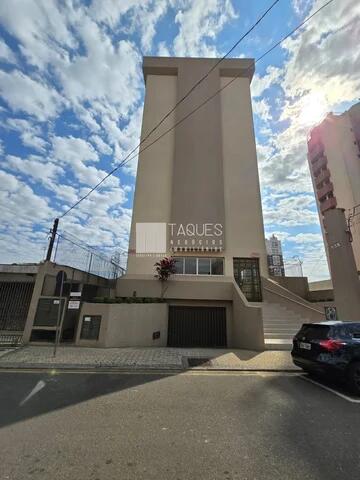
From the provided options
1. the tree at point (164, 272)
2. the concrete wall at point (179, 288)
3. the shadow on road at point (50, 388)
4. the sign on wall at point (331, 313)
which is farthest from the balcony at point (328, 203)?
the shadow on road at point (50, 388)

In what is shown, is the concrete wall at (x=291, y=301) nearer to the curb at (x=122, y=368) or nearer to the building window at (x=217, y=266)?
the building window at (x=217, y=266)

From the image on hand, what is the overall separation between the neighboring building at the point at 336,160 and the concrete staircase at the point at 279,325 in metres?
25.8

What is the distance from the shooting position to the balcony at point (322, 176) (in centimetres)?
3838

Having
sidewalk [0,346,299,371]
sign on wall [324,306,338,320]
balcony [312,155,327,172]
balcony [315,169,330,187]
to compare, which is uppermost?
balcony [312,155,327,172]

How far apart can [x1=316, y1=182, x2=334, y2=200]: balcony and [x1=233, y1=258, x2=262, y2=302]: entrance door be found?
30.4 m

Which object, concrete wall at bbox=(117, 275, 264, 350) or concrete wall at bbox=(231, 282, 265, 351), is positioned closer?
concrete wall at bbox=(231, 282, 265, 351)

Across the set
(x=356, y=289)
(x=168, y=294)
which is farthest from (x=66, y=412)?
(x=356, y=289)

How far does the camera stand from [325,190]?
3831 centimetres

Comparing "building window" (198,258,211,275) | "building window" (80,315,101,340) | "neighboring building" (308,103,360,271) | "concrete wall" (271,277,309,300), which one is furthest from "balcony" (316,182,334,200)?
"building window" (80,315,101,340)

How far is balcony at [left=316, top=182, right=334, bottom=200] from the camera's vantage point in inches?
1476

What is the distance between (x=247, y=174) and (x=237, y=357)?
13077 mm

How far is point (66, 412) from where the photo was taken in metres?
3.93

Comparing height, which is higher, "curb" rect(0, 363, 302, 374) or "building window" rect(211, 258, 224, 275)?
"building window" rect(211, 258, 224, 275)

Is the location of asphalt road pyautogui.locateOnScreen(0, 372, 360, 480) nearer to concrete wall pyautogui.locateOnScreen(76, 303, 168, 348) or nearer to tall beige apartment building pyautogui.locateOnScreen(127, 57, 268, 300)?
concrete wall pyautogui.locateOnScreen(76, 303, 168, 348)
